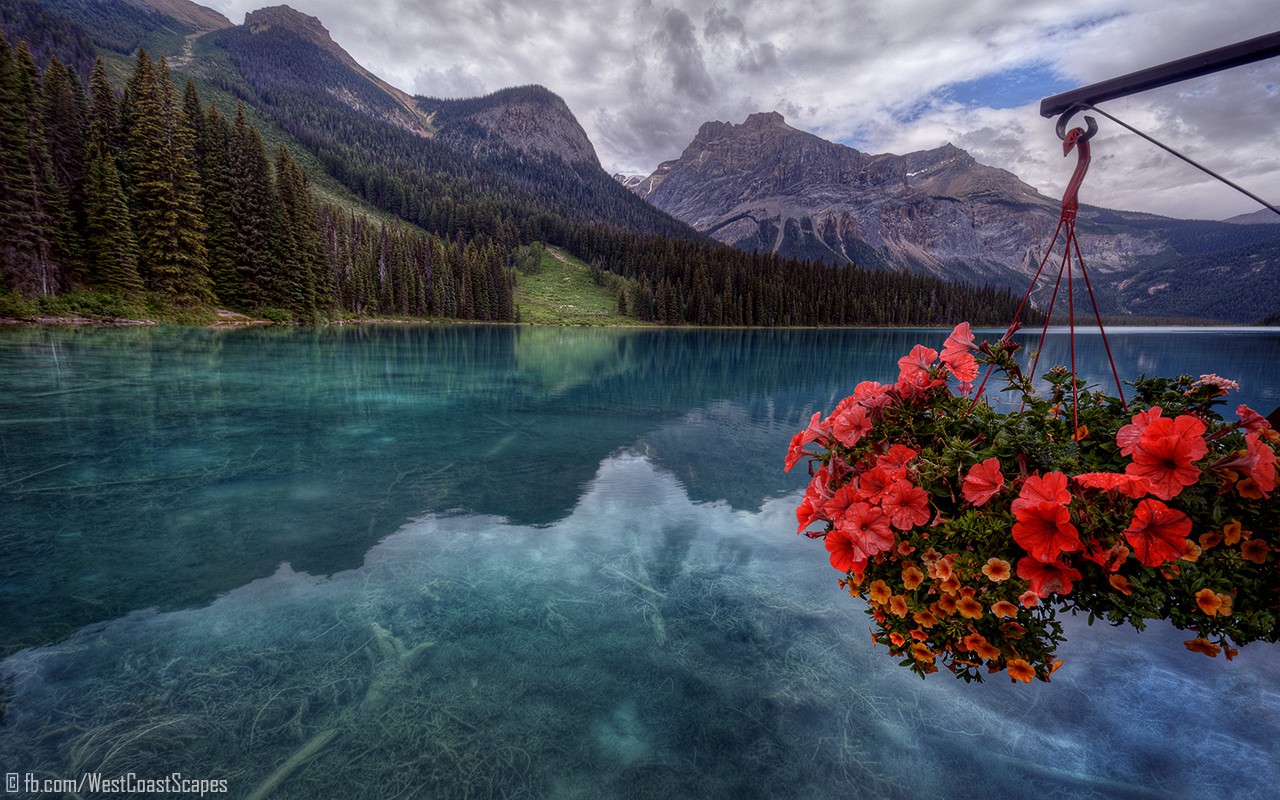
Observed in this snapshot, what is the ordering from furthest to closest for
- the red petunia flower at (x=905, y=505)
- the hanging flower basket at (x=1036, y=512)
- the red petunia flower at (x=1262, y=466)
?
the red petunia flower at (x=905, y=505)
the hanging flower basket at (x=1036, y=512)
the red petunia flower at (x=1262, y=466)

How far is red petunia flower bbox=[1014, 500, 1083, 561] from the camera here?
186 centimetres

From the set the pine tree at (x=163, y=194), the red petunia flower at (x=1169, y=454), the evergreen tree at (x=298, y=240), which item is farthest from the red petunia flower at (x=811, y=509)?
the evergreen tree at (x=298, y=240)

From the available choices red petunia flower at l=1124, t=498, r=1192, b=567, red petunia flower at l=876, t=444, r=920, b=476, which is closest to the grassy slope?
red petunia flower at l=876, t=444, r=920, b=476

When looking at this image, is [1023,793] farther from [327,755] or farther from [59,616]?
[59,616]

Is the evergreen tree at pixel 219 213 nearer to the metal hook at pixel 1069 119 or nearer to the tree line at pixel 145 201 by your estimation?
the tree line at pixel 145 201

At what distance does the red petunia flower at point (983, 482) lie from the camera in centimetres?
207

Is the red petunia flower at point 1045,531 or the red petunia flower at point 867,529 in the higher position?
the red petunia flower at point 1045,531

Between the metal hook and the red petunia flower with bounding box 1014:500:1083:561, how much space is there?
227cm

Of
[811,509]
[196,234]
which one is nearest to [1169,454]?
[811,509]

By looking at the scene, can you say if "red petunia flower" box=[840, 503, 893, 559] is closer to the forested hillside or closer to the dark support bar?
the dark support bar

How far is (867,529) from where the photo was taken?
232 cm

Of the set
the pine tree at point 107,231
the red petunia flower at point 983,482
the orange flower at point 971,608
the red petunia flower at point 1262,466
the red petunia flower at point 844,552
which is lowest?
the orange flower at point 971,608

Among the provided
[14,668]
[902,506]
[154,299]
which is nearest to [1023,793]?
[902,506]

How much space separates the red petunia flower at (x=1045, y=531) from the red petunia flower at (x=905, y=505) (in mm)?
339
